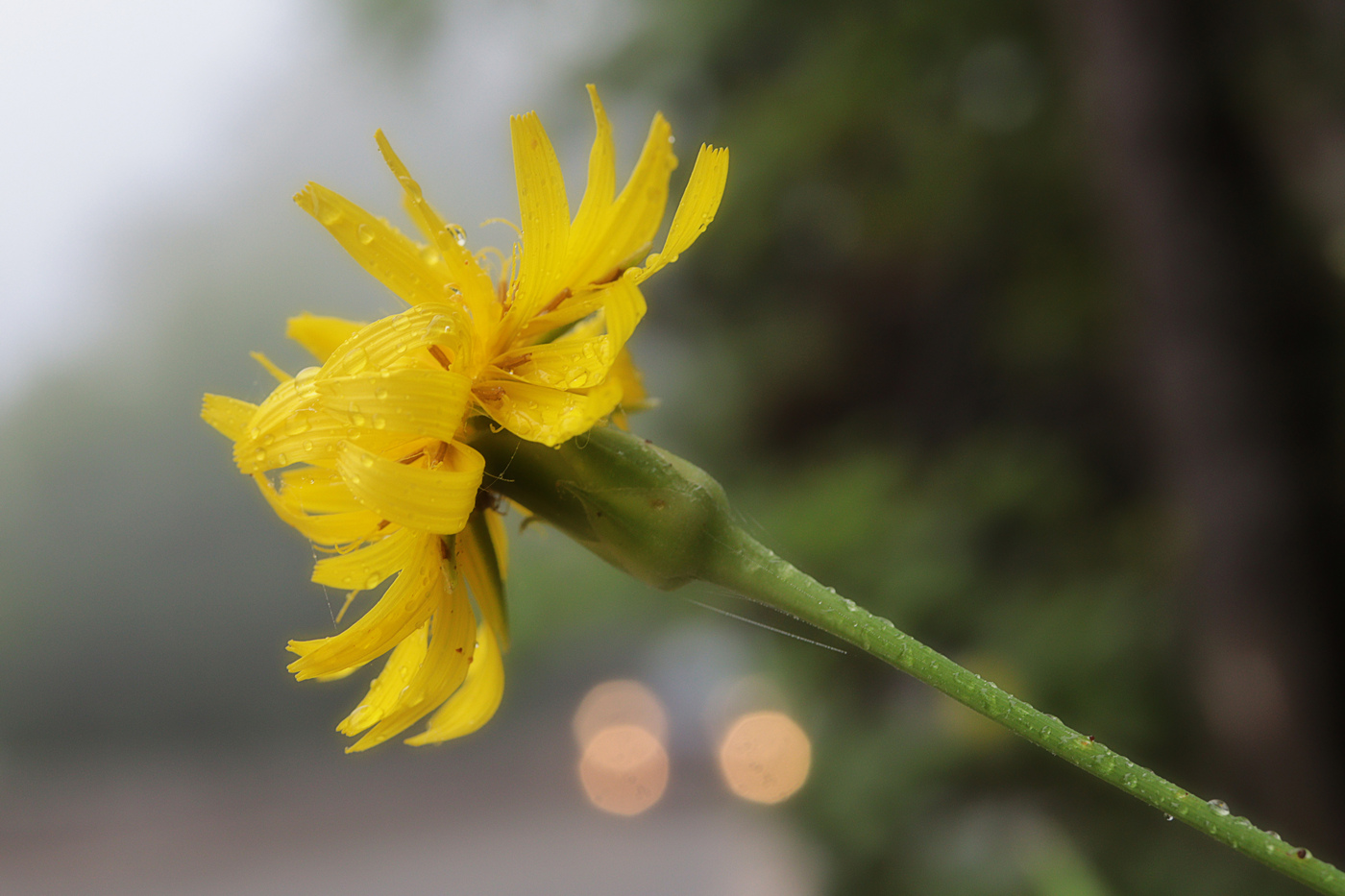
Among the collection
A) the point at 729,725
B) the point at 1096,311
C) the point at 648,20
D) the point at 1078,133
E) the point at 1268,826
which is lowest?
the point at 729,725

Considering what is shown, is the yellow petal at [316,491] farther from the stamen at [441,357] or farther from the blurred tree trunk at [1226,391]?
the blurred tree trunk at [1226,391]

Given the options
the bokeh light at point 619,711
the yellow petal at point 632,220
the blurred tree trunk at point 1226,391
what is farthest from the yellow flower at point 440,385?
the bokeh light at point 619,711

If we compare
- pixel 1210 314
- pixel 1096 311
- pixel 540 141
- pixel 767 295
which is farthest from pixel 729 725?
pixel 540 141

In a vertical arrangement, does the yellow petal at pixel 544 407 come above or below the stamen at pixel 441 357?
below

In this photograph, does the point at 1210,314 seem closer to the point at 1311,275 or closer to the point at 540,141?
the point at 1311,275

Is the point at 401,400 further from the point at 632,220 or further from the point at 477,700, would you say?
the point at 477,700

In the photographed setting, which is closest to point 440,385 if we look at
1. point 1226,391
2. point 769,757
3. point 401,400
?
point 401,400
